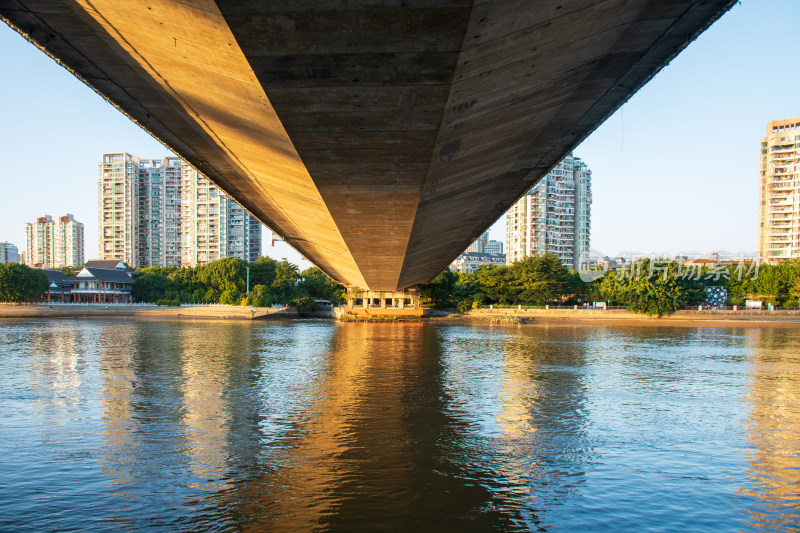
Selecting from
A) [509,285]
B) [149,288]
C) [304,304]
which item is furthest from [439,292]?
[149,288]

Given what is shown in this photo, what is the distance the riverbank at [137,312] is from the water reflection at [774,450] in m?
59.4

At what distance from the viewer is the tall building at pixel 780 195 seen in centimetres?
10269

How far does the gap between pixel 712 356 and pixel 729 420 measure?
18109mm

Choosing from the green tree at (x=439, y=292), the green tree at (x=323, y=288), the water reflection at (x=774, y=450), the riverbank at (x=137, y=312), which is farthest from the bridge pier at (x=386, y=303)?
the water reflection at (x=774, y=450)

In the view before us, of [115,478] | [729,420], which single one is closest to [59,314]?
[115,478]

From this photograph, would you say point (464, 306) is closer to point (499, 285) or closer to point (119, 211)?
point (499, 285)

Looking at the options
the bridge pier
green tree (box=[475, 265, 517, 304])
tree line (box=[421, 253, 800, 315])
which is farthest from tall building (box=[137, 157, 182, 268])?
the bridge pier

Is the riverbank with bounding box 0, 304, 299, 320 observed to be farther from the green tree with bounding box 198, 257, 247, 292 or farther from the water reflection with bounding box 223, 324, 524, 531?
the water reflection with bounding box 223, 324, 524, 531

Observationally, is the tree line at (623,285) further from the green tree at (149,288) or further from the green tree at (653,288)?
the green tree at (149,288)

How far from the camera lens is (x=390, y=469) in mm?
11047

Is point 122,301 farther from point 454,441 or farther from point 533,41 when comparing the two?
point 533,41

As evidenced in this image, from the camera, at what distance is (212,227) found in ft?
389

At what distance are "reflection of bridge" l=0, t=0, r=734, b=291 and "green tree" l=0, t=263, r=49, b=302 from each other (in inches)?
3148

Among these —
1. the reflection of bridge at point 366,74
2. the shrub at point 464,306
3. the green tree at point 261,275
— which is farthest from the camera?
the green tree at point 261,275
